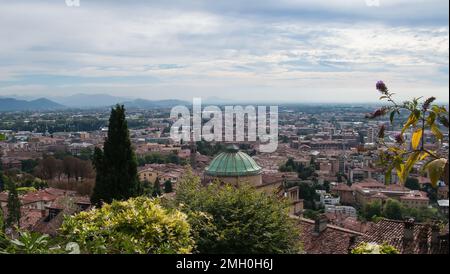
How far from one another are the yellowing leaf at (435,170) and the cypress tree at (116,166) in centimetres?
1049

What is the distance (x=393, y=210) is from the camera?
2742 centimetres

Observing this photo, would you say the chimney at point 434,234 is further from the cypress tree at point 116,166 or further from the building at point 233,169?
the building at point 233,169

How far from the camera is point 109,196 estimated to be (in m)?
11.8

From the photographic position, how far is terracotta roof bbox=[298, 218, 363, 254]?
8547 mm

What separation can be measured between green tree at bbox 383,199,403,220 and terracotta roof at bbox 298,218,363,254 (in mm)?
18717

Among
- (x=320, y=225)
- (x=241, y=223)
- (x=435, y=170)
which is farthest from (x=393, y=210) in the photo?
(x=435, y=170)

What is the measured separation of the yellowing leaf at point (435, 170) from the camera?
1630mm

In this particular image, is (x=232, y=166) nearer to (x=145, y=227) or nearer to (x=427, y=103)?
(x=145, y=227)

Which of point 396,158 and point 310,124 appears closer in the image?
point 396,158

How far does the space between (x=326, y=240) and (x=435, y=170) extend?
7826 millimetres

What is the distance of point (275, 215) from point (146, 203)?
8.92ft

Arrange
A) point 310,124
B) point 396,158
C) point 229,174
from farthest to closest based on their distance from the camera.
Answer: point 310,124 → point 229,174 → point 396,158

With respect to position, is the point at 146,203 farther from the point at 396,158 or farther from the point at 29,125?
the point at 29,125
